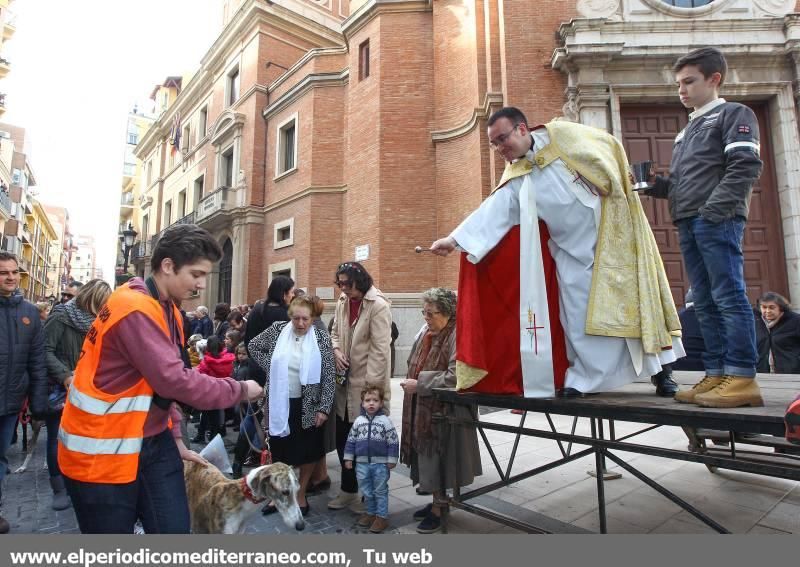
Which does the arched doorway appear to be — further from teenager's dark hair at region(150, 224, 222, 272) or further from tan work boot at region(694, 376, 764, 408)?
tan work boot at region(694, 376, 764, 408)

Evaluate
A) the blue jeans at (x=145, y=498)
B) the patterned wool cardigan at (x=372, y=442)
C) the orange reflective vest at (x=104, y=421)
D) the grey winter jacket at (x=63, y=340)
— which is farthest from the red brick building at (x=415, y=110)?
the orange reflective vest at (x=104, y=421)

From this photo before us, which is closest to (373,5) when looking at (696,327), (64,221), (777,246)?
(777,246)

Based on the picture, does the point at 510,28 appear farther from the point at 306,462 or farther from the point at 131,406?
the point at 131,406

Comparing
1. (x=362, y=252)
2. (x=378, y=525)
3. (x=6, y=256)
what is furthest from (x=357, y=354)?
(x=362, y=252)

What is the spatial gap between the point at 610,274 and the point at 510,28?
1000 centimetres

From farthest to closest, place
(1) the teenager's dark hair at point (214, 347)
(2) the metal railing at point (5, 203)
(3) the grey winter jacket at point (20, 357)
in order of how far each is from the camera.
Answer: (2) the metal railing at point (5, 203), (1) the teenager's dark hair at point (214, 347), (3) the grey winter jacket at point (20, 357)

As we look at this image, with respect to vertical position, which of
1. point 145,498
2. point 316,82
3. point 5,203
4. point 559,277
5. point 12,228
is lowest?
point 145,498

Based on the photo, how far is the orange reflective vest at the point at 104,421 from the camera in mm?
1709

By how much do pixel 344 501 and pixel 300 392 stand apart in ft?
3.30

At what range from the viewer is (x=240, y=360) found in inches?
218

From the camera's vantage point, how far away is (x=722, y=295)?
2.44m

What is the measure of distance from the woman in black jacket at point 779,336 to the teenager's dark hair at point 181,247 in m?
5.70

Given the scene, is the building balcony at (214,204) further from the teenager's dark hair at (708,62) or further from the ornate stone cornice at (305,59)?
the teenager's dark hair at (708,62)

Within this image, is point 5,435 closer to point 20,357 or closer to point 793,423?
point 20,357
